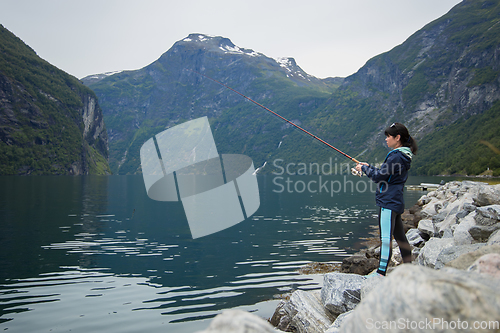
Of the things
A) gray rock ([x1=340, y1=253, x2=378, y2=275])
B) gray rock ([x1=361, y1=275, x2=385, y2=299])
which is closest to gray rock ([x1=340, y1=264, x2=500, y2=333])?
gray rock ([x1=361, y1=275, x2=385, y2=299])

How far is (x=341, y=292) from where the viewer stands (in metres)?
6.07

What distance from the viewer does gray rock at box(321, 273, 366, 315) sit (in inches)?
233

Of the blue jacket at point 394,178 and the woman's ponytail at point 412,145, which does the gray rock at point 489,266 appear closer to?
the blue jacket at point 394,178

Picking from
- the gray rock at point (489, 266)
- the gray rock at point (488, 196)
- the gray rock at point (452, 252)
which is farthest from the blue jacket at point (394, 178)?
the gray rock at point (488, 196)

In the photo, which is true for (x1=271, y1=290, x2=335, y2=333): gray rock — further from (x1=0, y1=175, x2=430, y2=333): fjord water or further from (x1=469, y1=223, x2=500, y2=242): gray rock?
(x1=469, y1=223, x2=500, y2=242): gray rock

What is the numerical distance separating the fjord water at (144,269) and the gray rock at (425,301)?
5913mm

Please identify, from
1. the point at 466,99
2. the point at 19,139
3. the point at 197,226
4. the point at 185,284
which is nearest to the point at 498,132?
the point at 466,99

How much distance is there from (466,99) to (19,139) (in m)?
228

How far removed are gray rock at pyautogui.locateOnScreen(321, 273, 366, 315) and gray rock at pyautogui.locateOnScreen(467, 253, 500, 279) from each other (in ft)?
10.1

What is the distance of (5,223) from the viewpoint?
825 inches

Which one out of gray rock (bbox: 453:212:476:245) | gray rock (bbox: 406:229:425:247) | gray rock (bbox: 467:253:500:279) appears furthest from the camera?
gray rock (bbox: 406:229:425:247)

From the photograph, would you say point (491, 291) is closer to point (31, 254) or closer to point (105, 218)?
point (31, 254)

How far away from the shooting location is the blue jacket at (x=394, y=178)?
17.0ft

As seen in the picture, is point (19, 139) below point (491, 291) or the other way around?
the other way around
